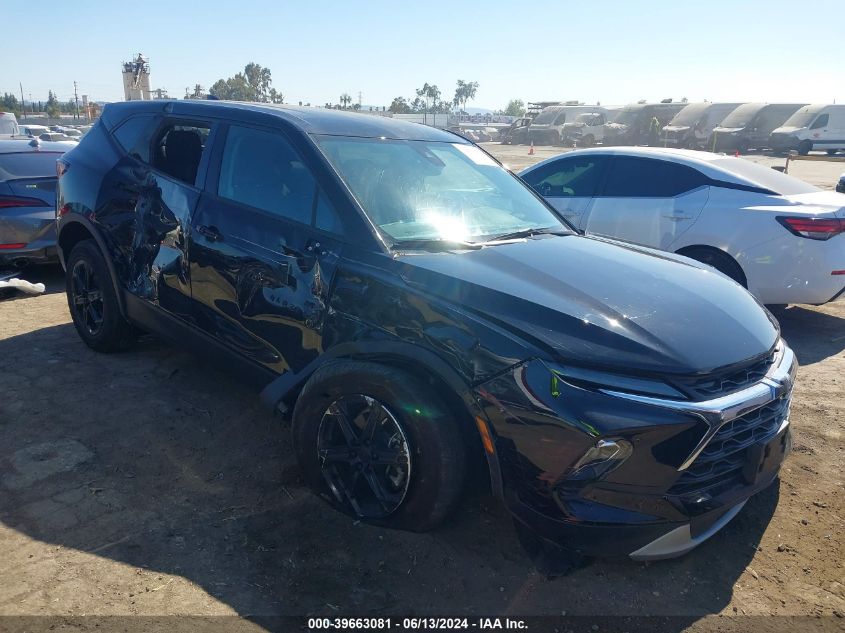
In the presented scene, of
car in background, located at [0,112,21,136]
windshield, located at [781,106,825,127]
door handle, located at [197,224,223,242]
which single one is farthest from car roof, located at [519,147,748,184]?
windshield, located at [781,106,825,127]

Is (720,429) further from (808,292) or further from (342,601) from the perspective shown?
(808,292)

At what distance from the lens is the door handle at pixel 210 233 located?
146 inches

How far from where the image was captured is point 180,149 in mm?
4262

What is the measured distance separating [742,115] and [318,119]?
130 feet

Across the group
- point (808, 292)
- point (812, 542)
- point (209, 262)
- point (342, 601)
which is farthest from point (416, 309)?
point (808, 292)

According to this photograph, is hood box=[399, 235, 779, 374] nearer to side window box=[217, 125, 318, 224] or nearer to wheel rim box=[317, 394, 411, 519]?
wheel rim box=[317, 394, 411, 519]

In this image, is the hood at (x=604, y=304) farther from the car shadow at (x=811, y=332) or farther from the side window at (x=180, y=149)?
the car shadow at (x=811, y=332)

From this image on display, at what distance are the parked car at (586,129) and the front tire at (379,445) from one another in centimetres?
4042

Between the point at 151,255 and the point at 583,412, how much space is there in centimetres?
301

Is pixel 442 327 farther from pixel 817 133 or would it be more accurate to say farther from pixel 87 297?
pixel 817 133

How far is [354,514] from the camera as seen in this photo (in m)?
3.09

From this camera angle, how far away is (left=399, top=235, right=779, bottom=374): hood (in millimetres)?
2578

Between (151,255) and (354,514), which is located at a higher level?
(151,255)

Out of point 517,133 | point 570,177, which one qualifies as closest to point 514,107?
point 517,133
